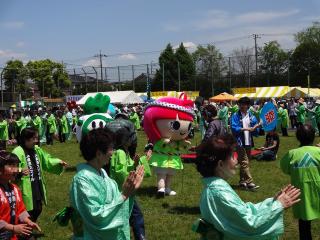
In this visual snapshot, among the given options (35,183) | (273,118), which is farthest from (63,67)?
(35,183)

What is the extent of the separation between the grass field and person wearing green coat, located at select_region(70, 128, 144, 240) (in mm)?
2965

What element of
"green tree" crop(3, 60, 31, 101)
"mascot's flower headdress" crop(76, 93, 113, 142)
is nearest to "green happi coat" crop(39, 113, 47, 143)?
"mascot's flower headdress" crop(76, 93, 113, 142)

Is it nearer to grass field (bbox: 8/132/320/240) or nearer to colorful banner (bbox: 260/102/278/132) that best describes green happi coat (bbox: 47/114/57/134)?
grass field (bbox: 8/132/320/240)

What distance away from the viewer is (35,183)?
5.96m

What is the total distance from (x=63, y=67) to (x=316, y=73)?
126 ft

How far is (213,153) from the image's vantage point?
11.1ft

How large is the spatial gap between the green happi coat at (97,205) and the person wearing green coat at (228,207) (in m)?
0.58

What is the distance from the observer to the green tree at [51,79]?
238 ft

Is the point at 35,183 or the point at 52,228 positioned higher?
the point at 35,183

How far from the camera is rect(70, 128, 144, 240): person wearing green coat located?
11.2 ft

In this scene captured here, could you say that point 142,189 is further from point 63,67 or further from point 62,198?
point 63,67

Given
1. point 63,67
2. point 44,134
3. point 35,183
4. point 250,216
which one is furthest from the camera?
point 63,67

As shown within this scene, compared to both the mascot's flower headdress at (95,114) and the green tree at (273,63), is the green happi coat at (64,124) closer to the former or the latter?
the mascot's flower headdress at (95,114)

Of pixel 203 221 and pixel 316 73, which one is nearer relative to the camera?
pixel 203 221
